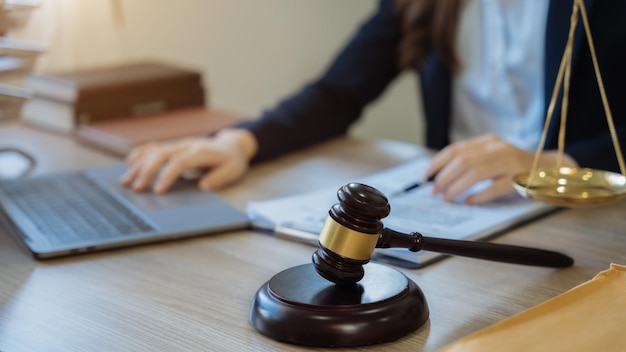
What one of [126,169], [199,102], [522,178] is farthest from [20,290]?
[199,102]

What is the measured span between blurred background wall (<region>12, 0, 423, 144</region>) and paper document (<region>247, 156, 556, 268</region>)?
3.51 feet

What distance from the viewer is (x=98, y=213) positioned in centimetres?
117

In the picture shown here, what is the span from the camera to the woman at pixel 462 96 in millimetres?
1256

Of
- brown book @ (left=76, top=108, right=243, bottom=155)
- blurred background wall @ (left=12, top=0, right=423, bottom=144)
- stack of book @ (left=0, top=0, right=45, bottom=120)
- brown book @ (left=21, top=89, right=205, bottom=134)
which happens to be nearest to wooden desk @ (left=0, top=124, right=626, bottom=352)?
stack of book @ (left=0, top=0, right=45, bottom=120)

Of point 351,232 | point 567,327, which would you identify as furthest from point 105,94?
point 567,327

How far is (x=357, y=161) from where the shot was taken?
147cm

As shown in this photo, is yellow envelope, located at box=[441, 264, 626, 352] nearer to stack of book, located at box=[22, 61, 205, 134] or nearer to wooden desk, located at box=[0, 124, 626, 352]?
wooden desk, located at box=[0, 124, 626, 352]

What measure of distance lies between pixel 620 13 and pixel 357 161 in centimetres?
49

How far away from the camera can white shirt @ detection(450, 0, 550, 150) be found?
1597mm

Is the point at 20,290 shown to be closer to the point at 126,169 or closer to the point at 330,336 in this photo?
the point at 330,336

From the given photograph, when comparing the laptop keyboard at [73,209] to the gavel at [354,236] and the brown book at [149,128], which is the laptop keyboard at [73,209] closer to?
the brown book at [149,128]

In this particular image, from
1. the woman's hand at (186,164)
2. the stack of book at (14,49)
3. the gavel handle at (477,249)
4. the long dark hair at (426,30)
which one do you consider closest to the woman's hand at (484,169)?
the gavel handle at (477,249)

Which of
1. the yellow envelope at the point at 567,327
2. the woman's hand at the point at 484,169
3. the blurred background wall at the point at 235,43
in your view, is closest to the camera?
the yellow envelope at the point at 567,327

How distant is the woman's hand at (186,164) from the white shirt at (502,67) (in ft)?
1.80
